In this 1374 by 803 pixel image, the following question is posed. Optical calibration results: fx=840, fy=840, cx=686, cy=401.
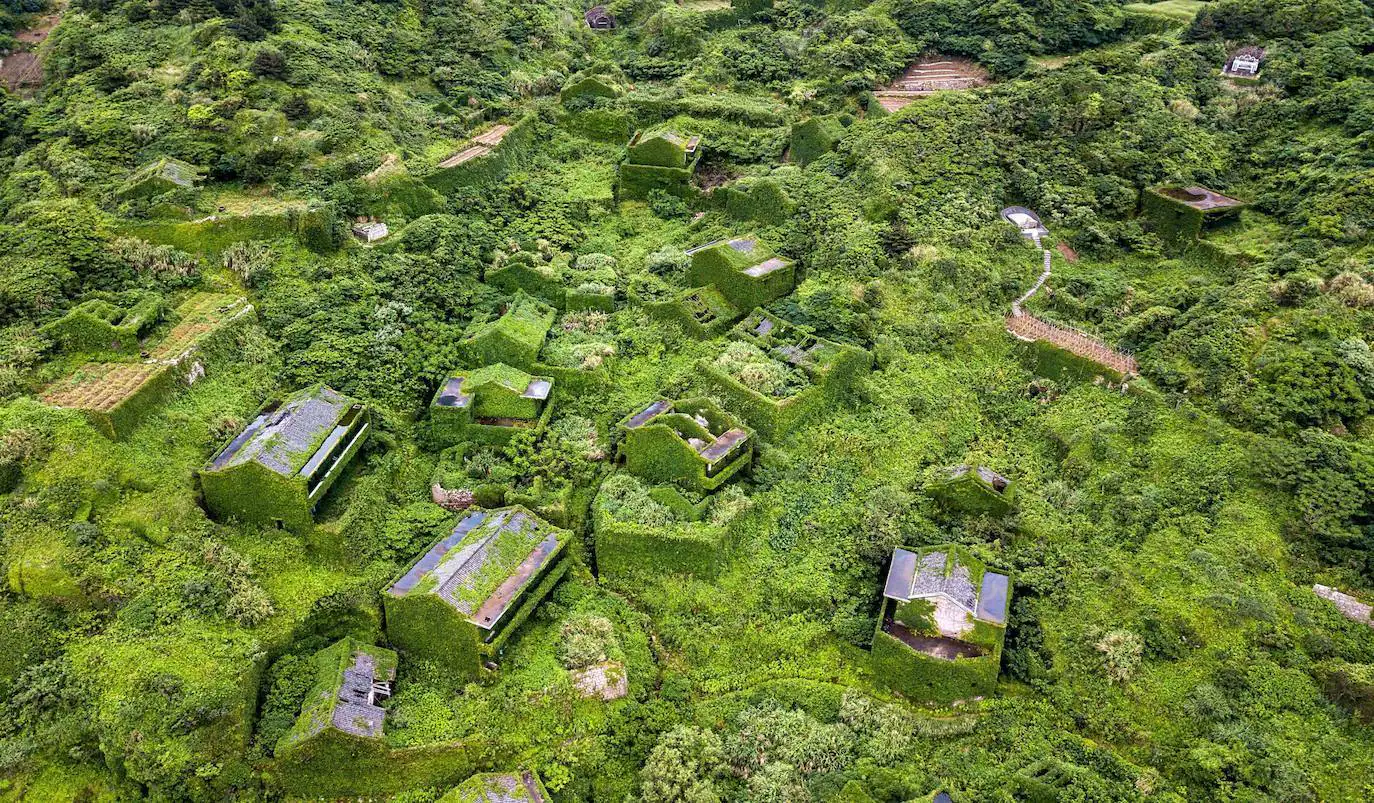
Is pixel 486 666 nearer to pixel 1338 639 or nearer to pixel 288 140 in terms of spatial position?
pixel 1338 639

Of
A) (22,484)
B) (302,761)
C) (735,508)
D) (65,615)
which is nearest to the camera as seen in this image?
(302,761)

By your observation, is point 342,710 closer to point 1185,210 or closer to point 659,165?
point 659,165

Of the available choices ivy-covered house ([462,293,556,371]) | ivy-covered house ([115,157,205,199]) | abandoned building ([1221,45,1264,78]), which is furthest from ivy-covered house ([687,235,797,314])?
abandoned building ([1221,45,1264,78])

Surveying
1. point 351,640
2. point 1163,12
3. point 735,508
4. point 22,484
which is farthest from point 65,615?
point 1163,12

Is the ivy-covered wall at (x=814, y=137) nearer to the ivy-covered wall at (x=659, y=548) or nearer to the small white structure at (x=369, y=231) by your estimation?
the small white structure at (x=369, y=231)

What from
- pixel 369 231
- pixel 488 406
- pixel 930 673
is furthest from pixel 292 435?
pixel 930 673

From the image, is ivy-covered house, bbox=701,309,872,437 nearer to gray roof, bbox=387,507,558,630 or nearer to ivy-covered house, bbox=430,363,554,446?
ivy-covered house, bbox=430,363,554,446
